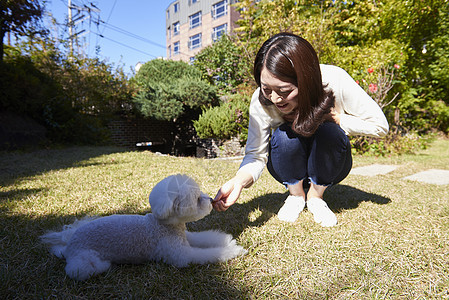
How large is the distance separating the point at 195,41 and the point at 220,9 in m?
4.80

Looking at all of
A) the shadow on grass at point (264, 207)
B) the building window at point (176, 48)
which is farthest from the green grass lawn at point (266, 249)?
the building window at point (176, 48)

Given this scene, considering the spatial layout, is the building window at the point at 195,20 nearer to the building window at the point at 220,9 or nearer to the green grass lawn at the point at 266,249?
the building window at the point at 220,9

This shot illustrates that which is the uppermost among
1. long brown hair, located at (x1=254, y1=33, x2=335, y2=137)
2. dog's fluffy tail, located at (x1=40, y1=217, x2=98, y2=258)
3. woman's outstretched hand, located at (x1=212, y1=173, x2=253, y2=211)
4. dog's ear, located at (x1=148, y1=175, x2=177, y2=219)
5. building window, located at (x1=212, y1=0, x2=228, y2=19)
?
building window, located at (x1=212, y1=0, x2=228, y2=19)

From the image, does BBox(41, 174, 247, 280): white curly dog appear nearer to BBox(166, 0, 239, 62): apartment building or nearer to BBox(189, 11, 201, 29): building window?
BBox(166, 0, 239, 62): apartment building

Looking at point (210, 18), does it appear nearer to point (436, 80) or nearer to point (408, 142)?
point (436, 80)

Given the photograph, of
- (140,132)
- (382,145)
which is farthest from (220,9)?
(382,145)

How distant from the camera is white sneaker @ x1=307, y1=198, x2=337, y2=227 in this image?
177cm

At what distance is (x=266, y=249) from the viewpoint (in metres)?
1.43

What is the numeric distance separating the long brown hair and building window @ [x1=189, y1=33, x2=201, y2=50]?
27828 mm

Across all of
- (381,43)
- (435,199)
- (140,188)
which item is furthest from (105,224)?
(381,43)

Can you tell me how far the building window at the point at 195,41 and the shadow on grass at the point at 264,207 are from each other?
89.7 feet

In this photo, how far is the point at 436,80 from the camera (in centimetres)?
869

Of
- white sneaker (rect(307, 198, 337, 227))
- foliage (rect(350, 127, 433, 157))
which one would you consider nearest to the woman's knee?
white sneaker (rect(307, 198, 337, 227))

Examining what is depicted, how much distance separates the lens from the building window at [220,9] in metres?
23.2
